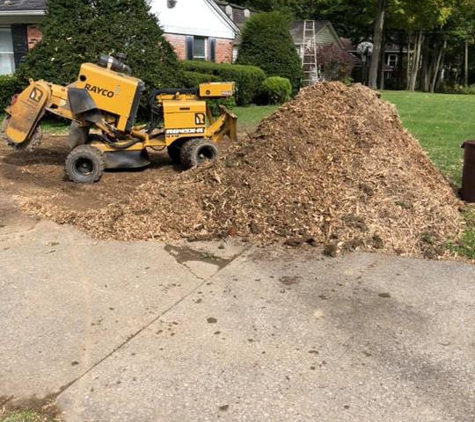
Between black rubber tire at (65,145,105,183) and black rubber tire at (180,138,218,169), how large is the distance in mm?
1298

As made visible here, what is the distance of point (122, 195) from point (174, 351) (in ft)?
13.5

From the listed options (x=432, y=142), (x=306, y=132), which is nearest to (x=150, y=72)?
(x=432, y=142)

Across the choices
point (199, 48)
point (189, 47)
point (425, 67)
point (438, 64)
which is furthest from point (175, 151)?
point (438, 64)

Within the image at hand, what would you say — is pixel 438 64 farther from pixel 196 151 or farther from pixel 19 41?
pixel 196 151

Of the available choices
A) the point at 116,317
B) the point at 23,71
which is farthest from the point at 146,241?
the point at 23,71

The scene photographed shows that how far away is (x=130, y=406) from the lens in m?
3.06

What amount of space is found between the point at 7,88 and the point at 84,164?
823cm

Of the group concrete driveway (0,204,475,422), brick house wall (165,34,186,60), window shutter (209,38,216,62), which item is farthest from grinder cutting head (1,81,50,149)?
window shutter (209,38,216,62)

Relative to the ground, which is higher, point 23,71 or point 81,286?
point 23,71

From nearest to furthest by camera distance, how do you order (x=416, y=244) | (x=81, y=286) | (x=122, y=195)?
1. (x=81, y=286)
2. (x=416, y=244)
3. (x=122, y=195)

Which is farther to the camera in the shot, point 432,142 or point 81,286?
point 432,142

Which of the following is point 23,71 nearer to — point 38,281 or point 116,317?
point 38,281

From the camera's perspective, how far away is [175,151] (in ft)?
30.8

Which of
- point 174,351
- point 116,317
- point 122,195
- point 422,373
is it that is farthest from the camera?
point 122,195
